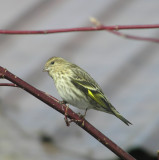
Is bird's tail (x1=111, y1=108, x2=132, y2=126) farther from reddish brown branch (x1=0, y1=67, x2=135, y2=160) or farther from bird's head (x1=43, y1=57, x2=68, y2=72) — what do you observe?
bird's head (x1=43, y1=57, x2=68, y2=72)

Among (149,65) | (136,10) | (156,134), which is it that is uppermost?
(136,10)

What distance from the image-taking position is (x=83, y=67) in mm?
4801

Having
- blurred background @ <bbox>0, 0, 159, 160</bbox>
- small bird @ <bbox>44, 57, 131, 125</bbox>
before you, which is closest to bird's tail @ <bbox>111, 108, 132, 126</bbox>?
small bird @ <bbox>44, 57, 131, 125</bbox>

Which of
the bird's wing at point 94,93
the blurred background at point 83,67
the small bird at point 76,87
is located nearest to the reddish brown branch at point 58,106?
the blurred background at point 83,67

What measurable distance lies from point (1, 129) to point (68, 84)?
3.54ft

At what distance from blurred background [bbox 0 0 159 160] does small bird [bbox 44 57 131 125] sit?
10 cm

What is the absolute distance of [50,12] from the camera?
5574mm

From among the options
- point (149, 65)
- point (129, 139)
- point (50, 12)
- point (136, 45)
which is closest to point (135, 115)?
point (129, 139)

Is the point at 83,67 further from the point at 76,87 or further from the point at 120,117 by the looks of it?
the point at 120,117

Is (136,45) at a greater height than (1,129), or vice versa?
(136,45)

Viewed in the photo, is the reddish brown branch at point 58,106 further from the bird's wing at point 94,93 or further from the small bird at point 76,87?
the bird's wing at point 94,93

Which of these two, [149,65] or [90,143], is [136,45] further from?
[90,143]

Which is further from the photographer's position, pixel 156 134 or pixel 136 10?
pixel 136 10

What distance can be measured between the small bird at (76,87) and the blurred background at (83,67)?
0.10m
